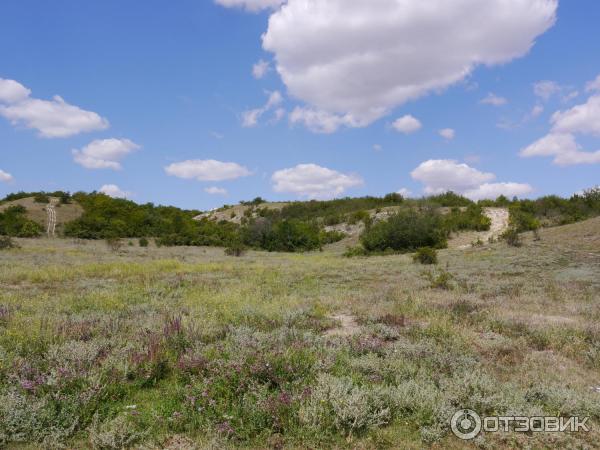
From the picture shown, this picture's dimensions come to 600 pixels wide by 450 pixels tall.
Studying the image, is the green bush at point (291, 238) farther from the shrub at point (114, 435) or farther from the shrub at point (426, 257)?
the shrub at point (114, 435)

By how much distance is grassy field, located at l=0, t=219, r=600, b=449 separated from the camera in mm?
4102

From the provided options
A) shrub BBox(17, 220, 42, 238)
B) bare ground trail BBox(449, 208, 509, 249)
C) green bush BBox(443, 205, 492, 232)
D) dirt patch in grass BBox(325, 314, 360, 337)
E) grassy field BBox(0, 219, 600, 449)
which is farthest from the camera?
shrub BBox(17, 220, 42, 238)

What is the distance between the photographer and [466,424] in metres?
4.31

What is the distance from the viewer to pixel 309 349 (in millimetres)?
6203

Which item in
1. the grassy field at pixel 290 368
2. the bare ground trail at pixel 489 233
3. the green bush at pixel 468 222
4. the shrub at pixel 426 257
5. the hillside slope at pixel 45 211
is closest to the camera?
the grassy field at pixel 290 368

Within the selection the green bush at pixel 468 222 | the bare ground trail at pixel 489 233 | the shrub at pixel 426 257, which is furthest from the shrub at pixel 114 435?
the green bush at pixel 468 222

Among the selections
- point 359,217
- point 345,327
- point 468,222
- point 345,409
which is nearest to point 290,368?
point 345,409

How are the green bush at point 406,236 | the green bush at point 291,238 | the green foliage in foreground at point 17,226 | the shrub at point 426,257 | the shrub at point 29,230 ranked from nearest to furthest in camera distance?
the shrub at point 426,257
the green bush at point 406,236
the green bush at point 291,238
the shrub at point 29,230
the green foliage in foreground at point 17,226

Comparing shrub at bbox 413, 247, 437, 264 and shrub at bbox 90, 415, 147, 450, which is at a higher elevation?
shrub at bbox 413, 247, 437, 264

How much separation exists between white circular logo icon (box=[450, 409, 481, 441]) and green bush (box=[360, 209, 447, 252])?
28.3m

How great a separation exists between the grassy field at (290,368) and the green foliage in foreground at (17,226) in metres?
35.3

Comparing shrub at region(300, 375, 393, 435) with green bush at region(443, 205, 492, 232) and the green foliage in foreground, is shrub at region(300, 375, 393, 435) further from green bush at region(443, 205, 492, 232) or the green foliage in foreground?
the green foliage in foreground

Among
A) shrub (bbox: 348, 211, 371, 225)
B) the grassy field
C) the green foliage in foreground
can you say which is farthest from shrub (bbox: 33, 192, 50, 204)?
the grassy field

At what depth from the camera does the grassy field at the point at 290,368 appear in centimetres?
410
